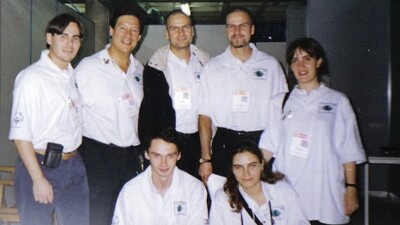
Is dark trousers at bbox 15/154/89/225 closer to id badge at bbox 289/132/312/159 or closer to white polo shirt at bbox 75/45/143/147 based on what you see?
white polo shirt at bbox 75/45/143/147

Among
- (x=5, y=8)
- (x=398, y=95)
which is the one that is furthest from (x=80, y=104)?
(x=398, y=95)

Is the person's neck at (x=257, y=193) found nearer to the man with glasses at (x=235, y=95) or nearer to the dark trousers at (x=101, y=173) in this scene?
the man with glasses at (x=235, y=95)

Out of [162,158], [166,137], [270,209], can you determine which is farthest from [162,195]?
[270,209]

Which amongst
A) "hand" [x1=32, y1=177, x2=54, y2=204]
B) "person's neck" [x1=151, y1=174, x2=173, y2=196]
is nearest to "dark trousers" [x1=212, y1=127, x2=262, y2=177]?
"person's neck" [x1=151, y1=174, x2=173, y2=196]

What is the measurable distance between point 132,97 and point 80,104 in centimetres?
30

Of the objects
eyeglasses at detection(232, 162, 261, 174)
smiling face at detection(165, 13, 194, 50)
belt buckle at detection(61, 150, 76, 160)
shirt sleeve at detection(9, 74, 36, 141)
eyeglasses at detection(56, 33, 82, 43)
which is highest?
smiling face at detection(165, 13, 194, 50)

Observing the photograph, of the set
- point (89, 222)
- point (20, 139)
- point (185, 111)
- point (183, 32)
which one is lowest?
point (89, 222)

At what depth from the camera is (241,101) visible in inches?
84.0

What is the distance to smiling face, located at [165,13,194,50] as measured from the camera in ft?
7.29

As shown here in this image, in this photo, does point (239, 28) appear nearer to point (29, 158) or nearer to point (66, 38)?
point (66, 38)

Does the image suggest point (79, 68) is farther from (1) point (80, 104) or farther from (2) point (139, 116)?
(2) point (139, 116)

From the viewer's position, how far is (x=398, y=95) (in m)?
4.32

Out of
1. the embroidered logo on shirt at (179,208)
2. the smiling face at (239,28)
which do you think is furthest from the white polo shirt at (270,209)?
the smiling face at (239,28)

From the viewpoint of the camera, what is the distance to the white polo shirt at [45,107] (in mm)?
1662
